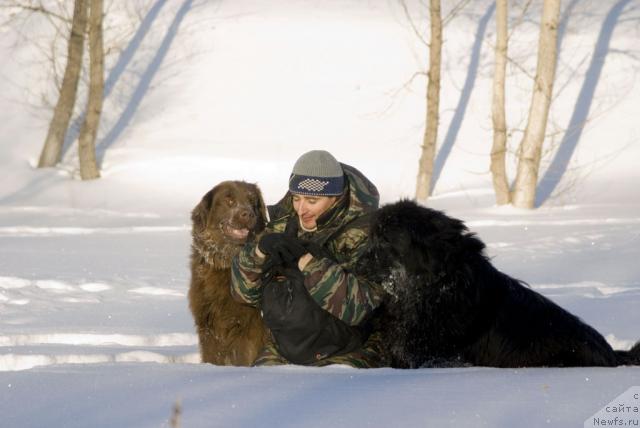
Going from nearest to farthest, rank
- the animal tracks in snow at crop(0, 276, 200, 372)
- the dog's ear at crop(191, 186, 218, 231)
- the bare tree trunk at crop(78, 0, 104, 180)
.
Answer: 1. the dog's ear at crop(191, 186, 218, 231)
2. the animal tracks in snow at crop(0, 276, 200, 372)
3. the bare tree trunk at crop(78, 0, 104, 180)

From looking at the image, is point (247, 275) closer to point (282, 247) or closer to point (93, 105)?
point (282, 247)

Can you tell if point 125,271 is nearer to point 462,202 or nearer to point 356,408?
point 356,408

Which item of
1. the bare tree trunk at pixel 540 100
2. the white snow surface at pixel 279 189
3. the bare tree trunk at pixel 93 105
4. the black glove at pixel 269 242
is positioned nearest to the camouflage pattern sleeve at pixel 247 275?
the black glove at pixel 269 242

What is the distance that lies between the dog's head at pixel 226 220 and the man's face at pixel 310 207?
2.35ft

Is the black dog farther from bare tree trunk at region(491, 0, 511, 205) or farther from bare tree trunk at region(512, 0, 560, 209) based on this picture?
bare tree trunk at region(491, 0, 511, 205)

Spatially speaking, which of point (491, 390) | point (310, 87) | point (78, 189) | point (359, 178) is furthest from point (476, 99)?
point (491, 390)

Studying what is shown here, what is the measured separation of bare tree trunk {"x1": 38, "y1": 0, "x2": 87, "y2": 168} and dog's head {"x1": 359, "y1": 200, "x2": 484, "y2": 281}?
14.4 metres

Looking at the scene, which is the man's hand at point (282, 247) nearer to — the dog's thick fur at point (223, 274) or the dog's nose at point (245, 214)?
the dog's thick fur at point (223, 274)

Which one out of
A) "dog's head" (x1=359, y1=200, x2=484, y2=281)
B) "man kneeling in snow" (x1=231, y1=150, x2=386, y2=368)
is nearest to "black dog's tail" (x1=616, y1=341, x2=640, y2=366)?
"dog's head" (x1=359, y1=200, x2=484, y2=281)

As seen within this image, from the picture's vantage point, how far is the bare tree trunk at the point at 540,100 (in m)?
13.8

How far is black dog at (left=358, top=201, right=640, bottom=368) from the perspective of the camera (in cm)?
403

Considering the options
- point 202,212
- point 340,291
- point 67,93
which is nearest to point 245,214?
point 202,212

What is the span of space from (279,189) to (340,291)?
40.4ft

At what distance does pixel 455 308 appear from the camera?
13.2ft
